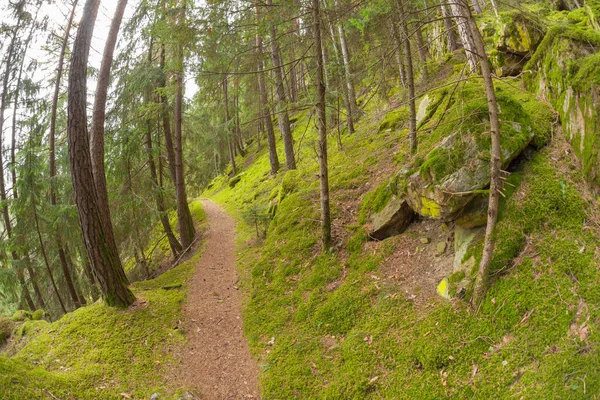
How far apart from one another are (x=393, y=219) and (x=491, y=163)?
2664 millimetres

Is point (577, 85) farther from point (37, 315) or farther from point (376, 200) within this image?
point (37, 315)

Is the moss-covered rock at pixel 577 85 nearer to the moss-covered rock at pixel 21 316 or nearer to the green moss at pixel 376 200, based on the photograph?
the green moss at pixel 376 200

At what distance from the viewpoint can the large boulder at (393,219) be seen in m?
6.34

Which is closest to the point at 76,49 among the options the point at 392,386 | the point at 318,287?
the point at 318,287

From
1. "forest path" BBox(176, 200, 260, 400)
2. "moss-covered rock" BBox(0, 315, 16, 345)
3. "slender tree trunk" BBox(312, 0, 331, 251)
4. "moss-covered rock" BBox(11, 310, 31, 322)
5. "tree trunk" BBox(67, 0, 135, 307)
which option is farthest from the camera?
"moss-covered rock" BBox(11, 310, 31, 322)

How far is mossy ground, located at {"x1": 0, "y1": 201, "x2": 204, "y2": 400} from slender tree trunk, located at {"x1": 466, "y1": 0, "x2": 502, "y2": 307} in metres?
4.93

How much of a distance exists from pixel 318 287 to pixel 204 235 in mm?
8248

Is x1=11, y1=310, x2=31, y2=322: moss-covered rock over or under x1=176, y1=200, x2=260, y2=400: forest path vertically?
over

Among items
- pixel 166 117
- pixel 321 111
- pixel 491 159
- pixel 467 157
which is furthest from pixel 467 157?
Result: pixel 166 117

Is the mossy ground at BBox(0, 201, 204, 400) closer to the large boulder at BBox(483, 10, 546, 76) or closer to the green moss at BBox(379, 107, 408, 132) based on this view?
the green moss at BBox(379, 107, 408, 132)

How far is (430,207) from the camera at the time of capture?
544 cm

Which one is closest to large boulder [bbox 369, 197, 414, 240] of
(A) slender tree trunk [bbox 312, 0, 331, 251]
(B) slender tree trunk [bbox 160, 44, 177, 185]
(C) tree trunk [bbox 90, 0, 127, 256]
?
(A) slender tree trunk [bbox 312, 0, 331, 251]

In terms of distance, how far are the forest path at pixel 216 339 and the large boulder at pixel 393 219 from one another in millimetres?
3457

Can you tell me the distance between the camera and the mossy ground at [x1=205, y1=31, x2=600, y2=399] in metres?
3.35
